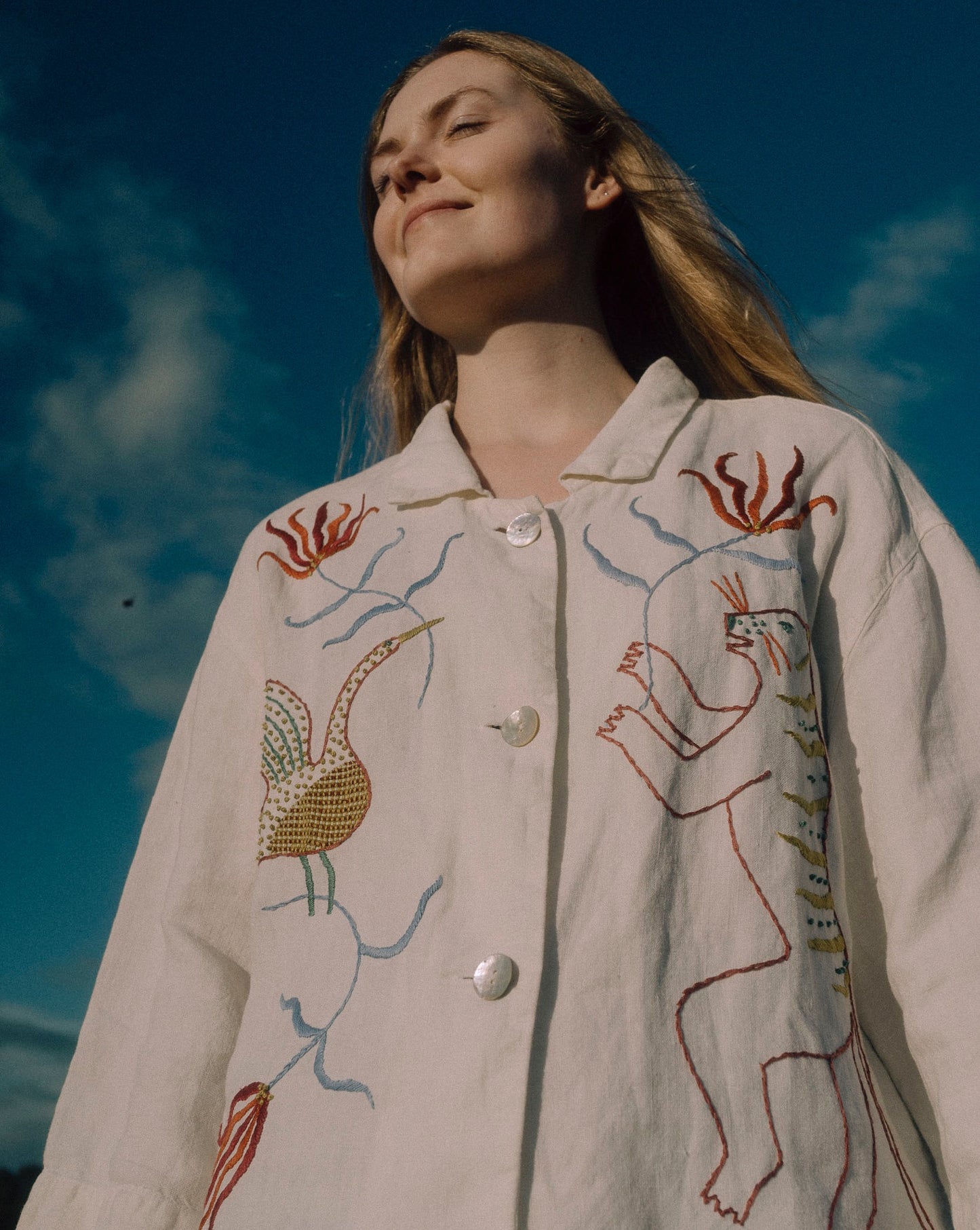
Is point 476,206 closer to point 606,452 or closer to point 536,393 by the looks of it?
point 536,393

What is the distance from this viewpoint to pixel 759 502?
221 cm

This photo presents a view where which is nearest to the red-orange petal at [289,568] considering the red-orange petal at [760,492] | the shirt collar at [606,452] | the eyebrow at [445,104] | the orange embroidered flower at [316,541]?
the orange embroidered flower at [316,541]

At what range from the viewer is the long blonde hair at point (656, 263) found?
2.95 m

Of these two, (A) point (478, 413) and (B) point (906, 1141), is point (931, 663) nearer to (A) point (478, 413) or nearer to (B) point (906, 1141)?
(B) point (906, 1141)

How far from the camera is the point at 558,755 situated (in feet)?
6.32

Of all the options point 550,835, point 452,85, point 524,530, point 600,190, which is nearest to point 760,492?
point 524,530

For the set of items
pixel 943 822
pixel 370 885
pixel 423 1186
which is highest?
pixel 943 822

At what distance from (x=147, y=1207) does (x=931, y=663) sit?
56.5 inches

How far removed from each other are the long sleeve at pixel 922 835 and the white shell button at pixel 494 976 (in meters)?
0.57

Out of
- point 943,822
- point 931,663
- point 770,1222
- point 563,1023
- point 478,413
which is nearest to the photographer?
point 770,1222

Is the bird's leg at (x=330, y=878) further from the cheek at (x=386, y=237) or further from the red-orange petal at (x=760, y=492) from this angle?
the cheek at (x=386, y=237)

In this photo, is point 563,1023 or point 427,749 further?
point 427,749

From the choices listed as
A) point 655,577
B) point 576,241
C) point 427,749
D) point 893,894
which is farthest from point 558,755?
point 576,241

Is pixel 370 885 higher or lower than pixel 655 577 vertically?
lower
